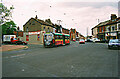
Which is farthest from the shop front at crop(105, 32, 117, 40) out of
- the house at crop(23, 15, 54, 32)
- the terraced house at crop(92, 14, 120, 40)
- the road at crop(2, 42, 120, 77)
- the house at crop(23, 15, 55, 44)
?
the road at crop(2, 42, 120, 77)

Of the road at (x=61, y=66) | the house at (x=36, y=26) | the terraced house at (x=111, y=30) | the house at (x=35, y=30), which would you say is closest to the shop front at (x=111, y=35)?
the terraced house at (x=111, y=30)

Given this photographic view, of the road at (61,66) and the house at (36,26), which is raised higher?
the house at (36,26)

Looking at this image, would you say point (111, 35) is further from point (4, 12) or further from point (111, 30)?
point (4, 12)

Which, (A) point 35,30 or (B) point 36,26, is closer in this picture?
(B) point 36,26

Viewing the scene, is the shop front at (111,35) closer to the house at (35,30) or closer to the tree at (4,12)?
the house at (35,30)

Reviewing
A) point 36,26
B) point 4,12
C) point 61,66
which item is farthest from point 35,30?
point 61,66

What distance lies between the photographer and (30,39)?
132 ft

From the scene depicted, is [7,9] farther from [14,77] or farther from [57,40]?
[14,77]

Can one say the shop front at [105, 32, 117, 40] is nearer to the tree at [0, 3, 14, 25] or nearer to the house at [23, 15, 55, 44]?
the house at [23, 15, 55, 44]

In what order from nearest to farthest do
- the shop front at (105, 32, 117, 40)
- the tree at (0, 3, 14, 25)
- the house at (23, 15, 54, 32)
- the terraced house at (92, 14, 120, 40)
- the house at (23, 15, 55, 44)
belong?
the tree at (0, 3, 14, 25) < the house at (23, 15, 55, 44) < the house at (23, 15, 54, 32) < the terraced house at (92, 14, 120, 40) < the shop front at (105, 32, 117, 40)

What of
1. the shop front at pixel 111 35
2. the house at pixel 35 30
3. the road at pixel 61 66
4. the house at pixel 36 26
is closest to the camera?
the road at pixel 61 66

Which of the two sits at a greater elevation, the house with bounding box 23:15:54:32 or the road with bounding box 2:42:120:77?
the house with bounding box 23:15:54:32

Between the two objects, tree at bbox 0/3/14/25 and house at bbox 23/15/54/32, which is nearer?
tree at bbox 0/3/14/25

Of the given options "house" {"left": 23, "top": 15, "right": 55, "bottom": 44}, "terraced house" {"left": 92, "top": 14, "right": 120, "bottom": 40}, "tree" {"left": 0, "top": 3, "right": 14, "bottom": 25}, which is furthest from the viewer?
"terraced house" {"left": 92, "top": 14, "right": 120, "bottom": 40}
